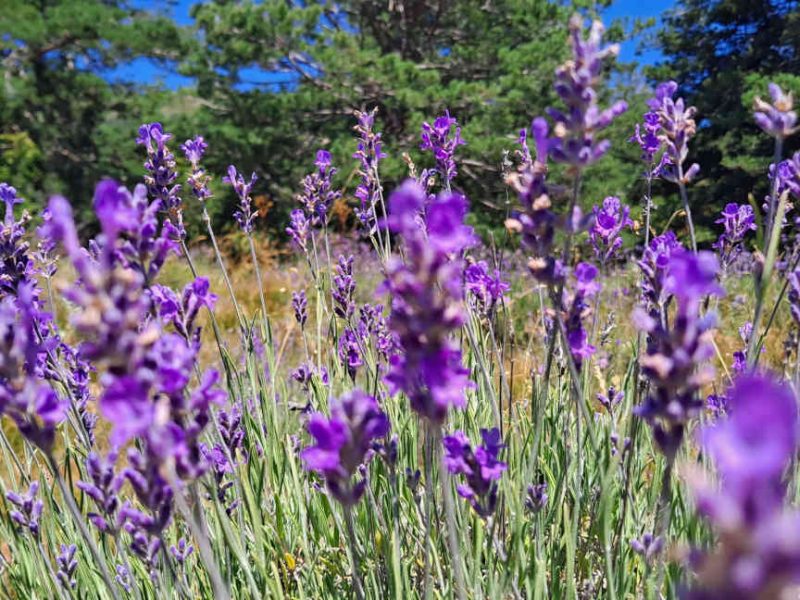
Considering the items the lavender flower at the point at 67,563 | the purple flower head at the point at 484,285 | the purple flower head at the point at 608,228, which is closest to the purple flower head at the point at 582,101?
the purple flower head at the point at 484,285

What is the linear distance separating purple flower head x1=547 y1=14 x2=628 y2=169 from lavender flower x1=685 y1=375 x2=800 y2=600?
73cm

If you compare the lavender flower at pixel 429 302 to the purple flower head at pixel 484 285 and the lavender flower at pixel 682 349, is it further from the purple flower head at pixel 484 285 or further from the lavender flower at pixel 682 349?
the purple flower head at pixel 484 285

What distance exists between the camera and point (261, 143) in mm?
12602

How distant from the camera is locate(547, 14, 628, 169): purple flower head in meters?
1.06

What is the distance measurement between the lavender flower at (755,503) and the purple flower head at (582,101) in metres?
0.73

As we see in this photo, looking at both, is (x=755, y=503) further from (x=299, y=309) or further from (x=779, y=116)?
(x=299, y=309)

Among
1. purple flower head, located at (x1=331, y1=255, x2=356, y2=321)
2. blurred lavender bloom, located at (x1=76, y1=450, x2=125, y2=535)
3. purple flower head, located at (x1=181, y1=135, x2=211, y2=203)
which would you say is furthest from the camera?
purple flower head, located at (x1=331, y1=255, x2=356, y2=321)

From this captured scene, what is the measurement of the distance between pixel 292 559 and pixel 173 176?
1323 mm

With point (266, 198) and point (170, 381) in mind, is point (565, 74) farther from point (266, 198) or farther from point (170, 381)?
point (266, 198)

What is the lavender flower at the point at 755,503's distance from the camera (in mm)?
401

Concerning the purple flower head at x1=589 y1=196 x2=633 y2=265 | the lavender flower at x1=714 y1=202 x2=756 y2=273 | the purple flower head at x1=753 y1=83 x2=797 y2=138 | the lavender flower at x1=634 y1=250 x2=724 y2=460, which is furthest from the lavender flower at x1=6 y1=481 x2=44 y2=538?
the lavender flower at x1=714 y1=202 x2=756 y2=273

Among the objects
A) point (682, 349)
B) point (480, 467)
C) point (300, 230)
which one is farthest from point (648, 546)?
point (300, 230)

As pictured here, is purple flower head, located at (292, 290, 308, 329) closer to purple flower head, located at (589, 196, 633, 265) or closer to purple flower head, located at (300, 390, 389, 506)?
purple flower head, located at (589, 196, 633, 265)

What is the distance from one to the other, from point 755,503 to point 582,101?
32.9 inches
